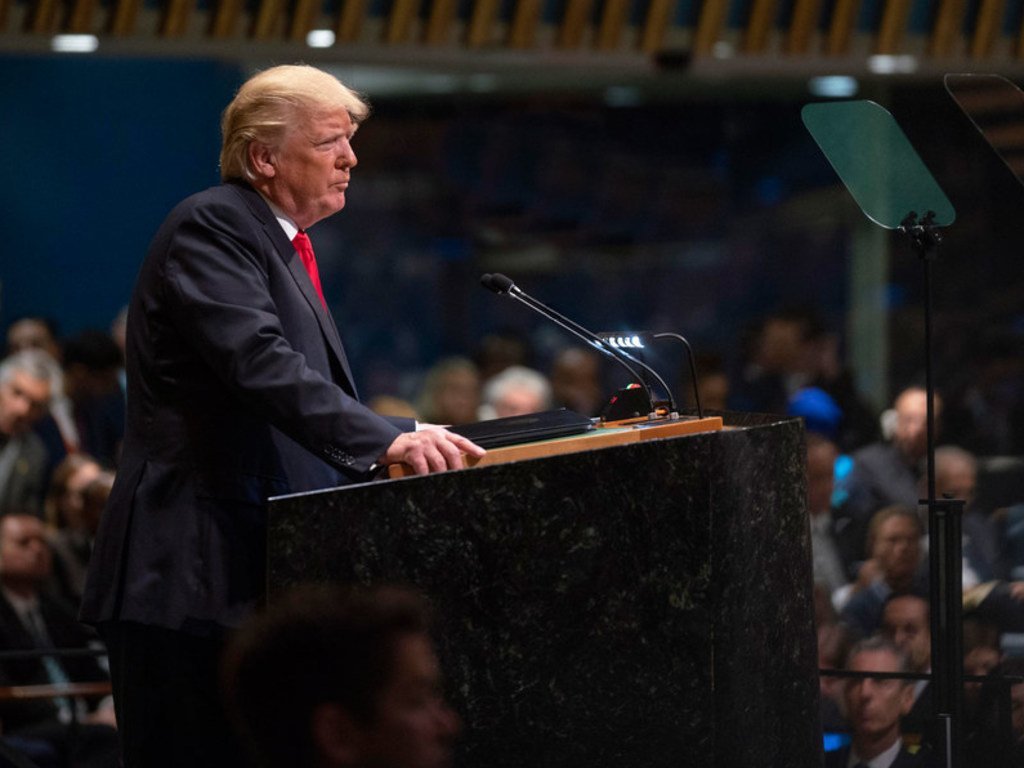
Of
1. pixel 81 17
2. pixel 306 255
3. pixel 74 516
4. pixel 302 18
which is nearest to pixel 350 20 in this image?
pixel 302 18

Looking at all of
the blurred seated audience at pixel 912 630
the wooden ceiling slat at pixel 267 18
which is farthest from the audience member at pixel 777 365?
the wooden ceiling slat at pixel 267 18

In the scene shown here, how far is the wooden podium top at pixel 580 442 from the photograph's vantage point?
8.48 feet

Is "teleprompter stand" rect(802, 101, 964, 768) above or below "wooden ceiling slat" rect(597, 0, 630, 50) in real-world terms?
below

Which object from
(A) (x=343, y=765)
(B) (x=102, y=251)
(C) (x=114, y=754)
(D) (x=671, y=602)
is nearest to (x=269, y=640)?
(A) (x=343, y=765)

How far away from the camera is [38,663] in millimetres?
5113

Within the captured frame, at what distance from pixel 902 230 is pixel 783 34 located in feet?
12.4

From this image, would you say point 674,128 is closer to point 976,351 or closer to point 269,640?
point 976,351

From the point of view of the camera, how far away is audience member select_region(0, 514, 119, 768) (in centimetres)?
489

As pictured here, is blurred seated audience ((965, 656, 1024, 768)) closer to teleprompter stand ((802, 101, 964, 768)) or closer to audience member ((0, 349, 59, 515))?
teleprompter stand ((802, 101, 964, 768))

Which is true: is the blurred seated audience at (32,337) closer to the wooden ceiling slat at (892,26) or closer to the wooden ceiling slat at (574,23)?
the wooden ceiling slat at (574,23)

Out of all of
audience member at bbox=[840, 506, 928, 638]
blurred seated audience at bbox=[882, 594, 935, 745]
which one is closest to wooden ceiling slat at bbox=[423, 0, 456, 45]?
audience member at bbox=[840, 506, 928, 638]

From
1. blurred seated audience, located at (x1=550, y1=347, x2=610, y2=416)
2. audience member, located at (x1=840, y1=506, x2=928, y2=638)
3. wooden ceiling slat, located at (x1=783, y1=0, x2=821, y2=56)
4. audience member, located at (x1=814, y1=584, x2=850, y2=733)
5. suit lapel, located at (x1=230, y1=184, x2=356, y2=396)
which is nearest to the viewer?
suit lapel, located at (x1=230, y1=184, x2=356, y2=396)

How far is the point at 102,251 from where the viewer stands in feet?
22.6

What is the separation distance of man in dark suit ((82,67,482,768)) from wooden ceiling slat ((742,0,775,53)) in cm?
458
